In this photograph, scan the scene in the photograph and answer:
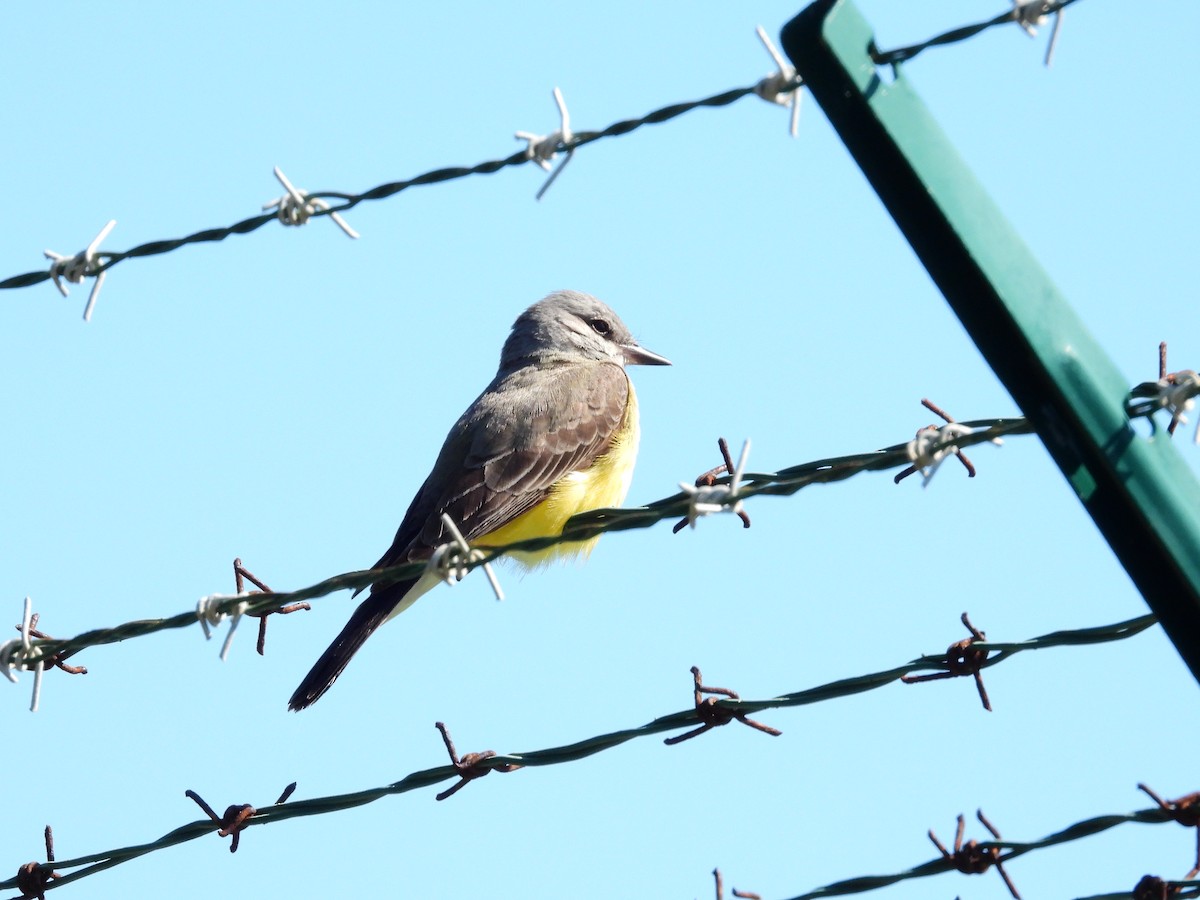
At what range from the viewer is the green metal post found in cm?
276

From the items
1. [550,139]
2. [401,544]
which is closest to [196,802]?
[550,139]

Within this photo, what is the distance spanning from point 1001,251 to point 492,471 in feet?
14.3

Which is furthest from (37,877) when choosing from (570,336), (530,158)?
(570,336)

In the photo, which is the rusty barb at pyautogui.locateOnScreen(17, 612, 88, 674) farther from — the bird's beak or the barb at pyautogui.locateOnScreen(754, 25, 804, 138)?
the bird's beak

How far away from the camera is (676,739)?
348cm

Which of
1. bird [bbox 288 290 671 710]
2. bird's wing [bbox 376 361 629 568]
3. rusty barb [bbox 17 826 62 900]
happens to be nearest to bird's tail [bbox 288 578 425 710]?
bird [bbox 288 290 671 710]

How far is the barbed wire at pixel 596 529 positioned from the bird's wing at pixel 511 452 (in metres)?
2.59

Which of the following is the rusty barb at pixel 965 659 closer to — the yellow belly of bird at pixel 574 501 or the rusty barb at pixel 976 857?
the rusty barb at pixel 976 857

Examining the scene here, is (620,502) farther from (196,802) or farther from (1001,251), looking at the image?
(1001,251)

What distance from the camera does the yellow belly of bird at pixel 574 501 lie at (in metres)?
6.88

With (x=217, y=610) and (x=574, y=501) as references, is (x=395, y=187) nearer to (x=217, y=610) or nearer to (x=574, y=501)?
(x=217, y=610)

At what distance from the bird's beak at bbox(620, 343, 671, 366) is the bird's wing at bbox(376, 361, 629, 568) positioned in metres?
0.98

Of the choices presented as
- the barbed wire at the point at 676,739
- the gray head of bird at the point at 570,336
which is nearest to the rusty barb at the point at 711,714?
the barbed wire at the point at 676,739

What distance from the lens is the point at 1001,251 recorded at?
2.79m
